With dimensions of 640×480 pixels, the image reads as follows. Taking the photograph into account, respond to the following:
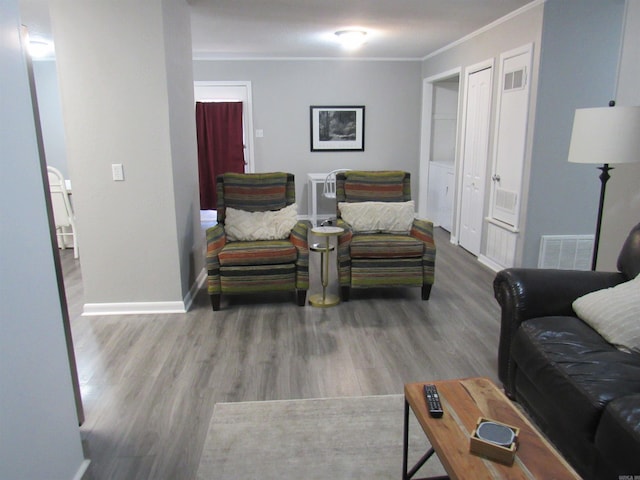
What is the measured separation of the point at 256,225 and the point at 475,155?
2.64 meters

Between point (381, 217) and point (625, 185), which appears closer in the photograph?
point (625, 185)

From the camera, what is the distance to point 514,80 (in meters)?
4.09

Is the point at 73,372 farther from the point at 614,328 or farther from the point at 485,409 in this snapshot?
the point at 614,328

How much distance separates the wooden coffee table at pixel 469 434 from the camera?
127 cm

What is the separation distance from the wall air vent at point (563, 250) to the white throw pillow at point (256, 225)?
2231 mm

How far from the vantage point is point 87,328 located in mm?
3240

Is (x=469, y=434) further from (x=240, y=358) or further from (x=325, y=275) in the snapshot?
(x=325, y=275)

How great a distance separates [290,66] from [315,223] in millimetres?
2272

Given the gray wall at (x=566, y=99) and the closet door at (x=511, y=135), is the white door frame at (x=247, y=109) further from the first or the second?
the gray wall at (x=566, y=99)

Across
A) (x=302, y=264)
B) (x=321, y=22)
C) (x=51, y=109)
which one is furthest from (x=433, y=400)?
(x=51, y=109)

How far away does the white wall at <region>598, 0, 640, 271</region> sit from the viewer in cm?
282

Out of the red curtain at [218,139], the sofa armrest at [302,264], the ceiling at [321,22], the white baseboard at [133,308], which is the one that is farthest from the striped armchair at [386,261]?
the red curtain at [218,139]

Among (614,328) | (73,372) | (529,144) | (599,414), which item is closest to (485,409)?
(599,414)

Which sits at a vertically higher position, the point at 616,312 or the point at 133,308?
the point at 616,312
